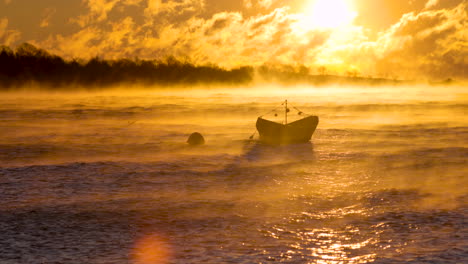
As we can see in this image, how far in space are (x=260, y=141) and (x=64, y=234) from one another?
34.4m

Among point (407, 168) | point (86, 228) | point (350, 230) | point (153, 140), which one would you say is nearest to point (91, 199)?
point (86, 228)

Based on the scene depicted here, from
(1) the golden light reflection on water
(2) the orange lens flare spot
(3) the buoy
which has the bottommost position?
(3) the buoy

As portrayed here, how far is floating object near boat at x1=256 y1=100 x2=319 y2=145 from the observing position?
4834cm

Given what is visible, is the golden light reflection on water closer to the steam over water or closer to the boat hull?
the steam over water

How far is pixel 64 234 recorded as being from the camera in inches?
701

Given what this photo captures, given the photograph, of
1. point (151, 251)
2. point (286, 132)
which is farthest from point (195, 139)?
point (151, 251)

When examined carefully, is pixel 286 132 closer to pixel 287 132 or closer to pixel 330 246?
pixel 287 132

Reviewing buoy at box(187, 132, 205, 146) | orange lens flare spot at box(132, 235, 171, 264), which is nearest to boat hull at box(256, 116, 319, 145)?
buoy at box(187, 132, 205, 146)

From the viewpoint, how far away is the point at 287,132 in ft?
159

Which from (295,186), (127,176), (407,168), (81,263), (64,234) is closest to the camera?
(81,263)

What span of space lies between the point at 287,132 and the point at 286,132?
0.37ft

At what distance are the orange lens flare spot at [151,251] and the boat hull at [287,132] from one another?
103 feet

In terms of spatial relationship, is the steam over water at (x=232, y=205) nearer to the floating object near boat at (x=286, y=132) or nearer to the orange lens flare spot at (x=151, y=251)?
the orange lens flare spot at (x=151, y=251)

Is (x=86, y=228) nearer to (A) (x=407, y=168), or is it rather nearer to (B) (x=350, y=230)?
(B) (x=350, y=230)
